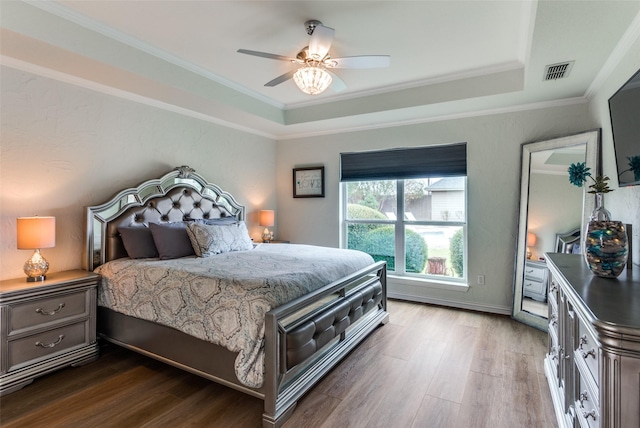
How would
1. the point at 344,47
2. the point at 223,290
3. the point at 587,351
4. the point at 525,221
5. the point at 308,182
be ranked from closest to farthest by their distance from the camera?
the point at 587,351, the point at 223,290, the point at 344,47, the point at 525,221, the point at 308,182

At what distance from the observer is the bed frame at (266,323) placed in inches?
75.1

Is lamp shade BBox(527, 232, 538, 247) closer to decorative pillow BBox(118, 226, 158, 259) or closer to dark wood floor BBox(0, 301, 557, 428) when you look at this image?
dark wood floor BBox(0, 301, 557, 428)

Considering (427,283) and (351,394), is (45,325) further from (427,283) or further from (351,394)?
(427,283)

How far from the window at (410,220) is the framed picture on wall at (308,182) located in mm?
350

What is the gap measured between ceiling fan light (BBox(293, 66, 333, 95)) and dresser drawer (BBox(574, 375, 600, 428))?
91.7 inches

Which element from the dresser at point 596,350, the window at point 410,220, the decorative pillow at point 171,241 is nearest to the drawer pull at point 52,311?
the decorative pillow at point 171,241

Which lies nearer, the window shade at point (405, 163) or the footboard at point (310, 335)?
the footboard at point (310, 335)

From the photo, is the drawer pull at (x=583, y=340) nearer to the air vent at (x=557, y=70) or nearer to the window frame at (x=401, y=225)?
the air vent at (x=557, y=70)

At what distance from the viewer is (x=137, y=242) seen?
2932 millimetres

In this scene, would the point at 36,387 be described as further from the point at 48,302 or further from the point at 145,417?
the point at 145,417

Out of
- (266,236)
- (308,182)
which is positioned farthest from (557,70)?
(266,236)

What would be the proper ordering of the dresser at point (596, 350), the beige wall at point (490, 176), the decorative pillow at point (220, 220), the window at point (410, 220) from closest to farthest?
1. the dresser at point (596, 350)
2. the beige wall at point (490, 176)
3. the decorative pillow at point (220, 220)
4. the window at point (410, 220)

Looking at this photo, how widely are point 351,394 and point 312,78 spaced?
228 cm

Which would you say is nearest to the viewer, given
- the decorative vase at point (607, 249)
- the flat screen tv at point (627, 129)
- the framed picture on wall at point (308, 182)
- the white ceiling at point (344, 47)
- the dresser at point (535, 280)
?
the decorative vase at point (607, 249)
